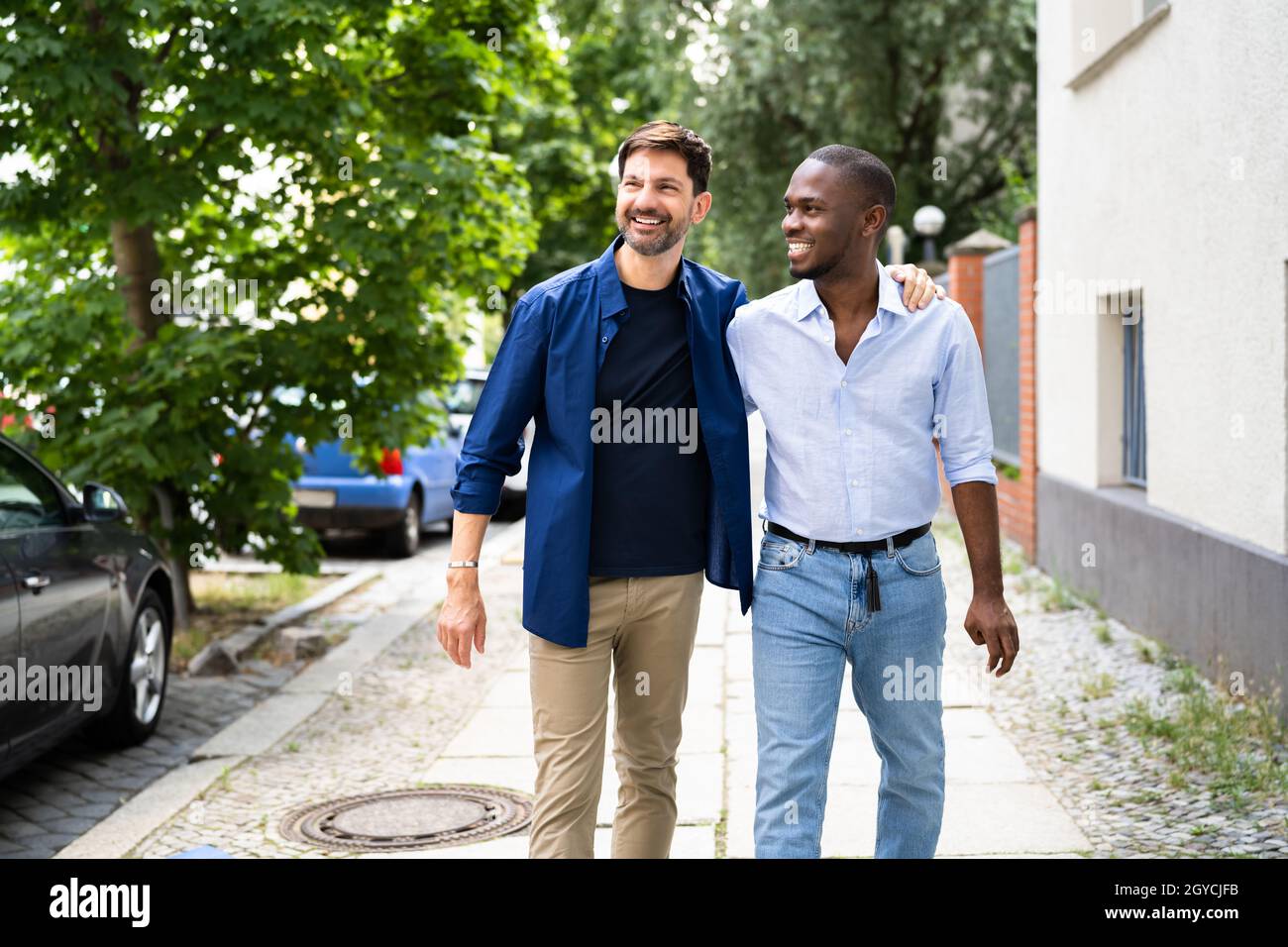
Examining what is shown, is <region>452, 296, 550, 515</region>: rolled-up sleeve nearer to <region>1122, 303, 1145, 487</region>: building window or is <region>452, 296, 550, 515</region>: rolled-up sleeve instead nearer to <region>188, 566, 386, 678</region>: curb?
<region>188, 566, 386, 678</region>: curb

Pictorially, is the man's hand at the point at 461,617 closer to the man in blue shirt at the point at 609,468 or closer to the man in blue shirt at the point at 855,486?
the man in blue shirt at the point at 609,468

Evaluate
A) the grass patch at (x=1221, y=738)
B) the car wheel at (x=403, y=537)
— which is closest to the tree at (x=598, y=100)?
the car wheel at (x=403, y=537)

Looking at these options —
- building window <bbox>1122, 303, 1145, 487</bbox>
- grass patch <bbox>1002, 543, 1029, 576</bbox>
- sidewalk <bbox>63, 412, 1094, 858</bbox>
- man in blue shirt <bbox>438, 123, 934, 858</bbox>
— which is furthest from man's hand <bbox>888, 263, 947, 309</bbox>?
grass patch <bbox>1002, 543, 1029, 576</bbox>

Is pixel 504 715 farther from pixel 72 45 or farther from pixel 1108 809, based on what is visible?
pixel 72 45

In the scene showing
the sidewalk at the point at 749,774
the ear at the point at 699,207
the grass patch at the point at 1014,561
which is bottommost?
the sidewalk at the point at 749,774

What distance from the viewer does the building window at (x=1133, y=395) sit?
9.52m

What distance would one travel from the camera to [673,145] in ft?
12.0

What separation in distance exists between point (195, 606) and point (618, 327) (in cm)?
724

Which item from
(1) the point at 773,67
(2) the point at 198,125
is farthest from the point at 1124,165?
(1) the point at 773,67

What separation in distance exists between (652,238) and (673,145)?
0.76ft

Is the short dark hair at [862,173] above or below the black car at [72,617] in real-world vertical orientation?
above

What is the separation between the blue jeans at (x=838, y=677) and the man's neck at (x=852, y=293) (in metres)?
0.56

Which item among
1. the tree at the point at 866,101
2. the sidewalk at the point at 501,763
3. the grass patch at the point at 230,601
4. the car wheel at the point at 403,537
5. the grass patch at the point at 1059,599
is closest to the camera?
the sidewalk at the point at 501,763

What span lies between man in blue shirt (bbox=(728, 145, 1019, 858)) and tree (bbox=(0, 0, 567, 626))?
16.4 feet
